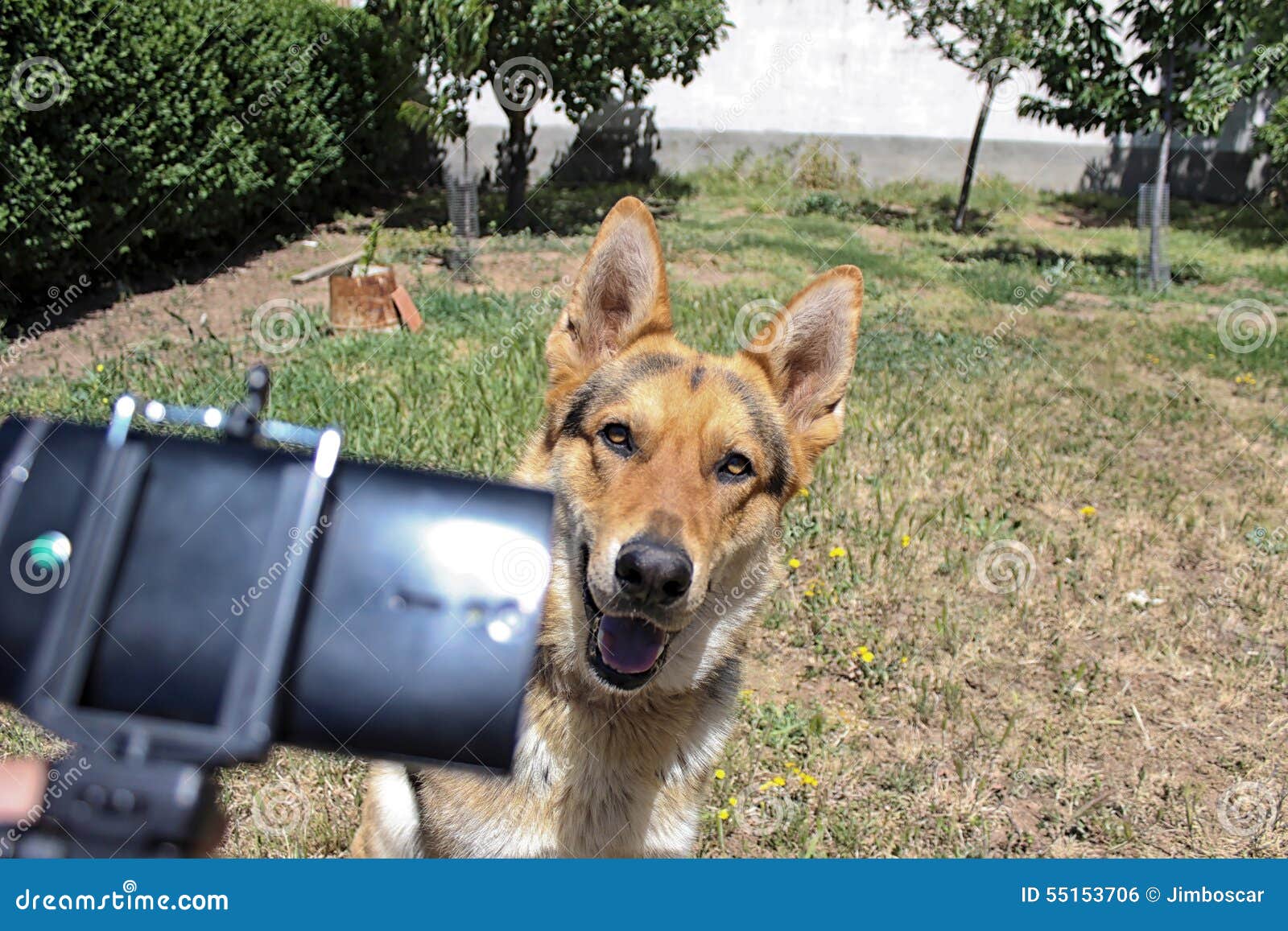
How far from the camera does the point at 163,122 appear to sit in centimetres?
952

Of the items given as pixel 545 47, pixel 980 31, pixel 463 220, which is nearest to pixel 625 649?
pixel 463 220

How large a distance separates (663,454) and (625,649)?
68cm

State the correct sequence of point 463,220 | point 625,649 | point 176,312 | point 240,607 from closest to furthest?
point 240,607 → point 625,649 → point 176,312 → point 463,220

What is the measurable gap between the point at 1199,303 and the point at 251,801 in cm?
1424

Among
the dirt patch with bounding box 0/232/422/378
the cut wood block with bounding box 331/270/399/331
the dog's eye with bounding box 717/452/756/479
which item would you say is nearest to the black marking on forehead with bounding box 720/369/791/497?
the dog's eye with bounding box 717/452/756/479

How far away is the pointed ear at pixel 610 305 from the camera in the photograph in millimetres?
3123

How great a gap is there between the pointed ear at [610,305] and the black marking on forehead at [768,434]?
392 mm

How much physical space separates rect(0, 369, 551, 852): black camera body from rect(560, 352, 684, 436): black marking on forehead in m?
2.13

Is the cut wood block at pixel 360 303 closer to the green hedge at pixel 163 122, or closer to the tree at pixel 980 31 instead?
the green hedge at pixel 163 122

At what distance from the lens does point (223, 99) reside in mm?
10492

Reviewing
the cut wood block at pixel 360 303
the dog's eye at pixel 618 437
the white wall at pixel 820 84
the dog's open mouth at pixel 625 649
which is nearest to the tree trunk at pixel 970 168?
the white wall at pixel 820 84

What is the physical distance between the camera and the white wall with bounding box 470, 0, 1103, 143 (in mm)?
19484

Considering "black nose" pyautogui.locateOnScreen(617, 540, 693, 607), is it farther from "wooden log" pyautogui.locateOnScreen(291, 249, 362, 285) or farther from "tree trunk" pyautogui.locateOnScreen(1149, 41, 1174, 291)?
"tree trunk" pyautogui.locateOnScreen(1149, 41, 1174, 291)

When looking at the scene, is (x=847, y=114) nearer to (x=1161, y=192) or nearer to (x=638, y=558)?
(x=1161, y=192)
